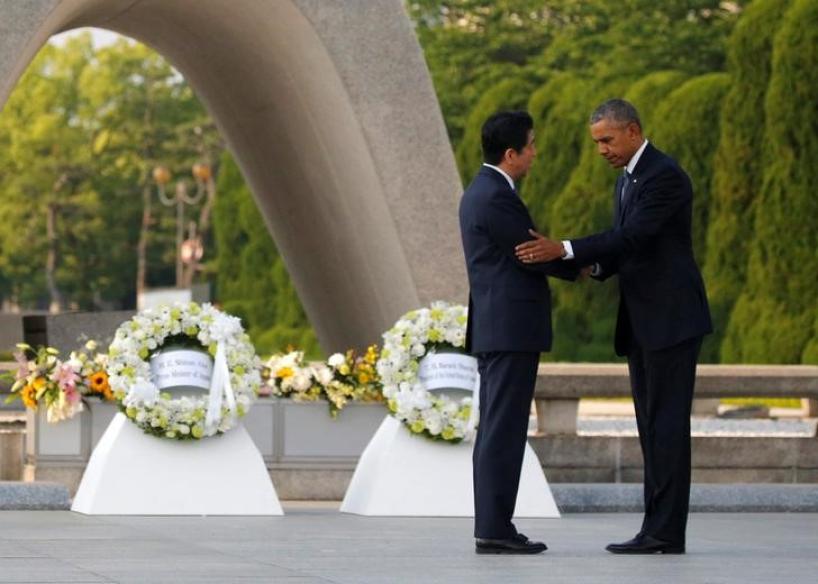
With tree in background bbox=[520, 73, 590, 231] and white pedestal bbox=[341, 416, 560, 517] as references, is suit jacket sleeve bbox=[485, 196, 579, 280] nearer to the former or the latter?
white pedestal bbox=[341, 416, 560, 517]

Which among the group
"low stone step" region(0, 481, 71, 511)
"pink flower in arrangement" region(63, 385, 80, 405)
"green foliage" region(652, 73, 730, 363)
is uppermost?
"green foliage" region(652, 73, 730, 363)

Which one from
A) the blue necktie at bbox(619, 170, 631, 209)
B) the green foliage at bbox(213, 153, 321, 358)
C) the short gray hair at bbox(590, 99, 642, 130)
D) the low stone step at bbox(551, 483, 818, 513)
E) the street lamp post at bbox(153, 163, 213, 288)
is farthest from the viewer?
the street lamp post at bbox(153, 163, 213, 288)

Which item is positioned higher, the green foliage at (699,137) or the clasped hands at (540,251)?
the green foliage at (699,137)

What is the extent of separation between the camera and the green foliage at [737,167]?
103 feet

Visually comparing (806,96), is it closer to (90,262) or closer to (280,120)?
(280,120)

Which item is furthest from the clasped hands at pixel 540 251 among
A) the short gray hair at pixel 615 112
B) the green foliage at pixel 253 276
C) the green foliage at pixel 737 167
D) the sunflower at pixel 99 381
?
the green foliage at pixel 253 276

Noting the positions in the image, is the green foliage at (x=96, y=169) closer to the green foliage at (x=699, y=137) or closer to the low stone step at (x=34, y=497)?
the green foliage at (x=699, y=137)

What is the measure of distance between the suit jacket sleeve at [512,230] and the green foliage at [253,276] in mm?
33599

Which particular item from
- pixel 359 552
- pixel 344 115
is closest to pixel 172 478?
pixel 359 552

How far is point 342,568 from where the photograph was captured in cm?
861

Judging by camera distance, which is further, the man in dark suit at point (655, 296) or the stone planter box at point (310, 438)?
the stone planter box at point (310, 438)

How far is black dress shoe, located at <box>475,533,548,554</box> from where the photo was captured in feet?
31.0

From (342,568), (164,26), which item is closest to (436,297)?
(164,26)

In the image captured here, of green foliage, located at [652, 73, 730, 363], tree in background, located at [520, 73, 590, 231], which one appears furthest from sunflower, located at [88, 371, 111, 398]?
tree in background, located at [520, 73, 590, 231]
